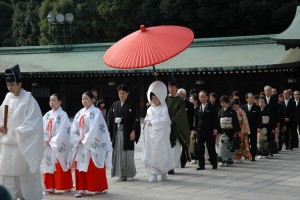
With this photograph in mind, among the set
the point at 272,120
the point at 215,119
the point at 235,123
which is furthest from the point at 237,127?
the point at 272,120

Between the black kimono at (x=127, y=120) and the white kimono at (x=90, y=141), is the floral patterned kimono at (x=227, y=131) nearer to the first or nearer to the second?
the black kimono at (x=127, y=120)

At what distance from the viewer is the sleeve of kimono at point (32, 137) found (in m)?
7.66

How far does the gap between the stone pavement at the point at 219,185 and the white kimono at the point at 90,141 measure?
0.53 meters

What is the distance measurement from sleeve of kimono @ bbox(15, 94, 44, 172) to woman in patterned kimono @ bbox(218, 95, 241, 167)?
5520 millimetres

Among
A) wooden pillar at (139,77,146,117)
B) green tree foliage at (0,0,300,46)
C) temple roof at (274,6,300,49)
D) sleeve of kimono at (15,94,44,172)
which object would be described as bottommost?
sleeve of kimono at (15,94,44,172)

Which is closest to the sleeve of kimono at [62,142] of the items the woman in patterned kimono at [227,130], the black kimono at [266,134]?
the woman in patterned kimono at [227,130]

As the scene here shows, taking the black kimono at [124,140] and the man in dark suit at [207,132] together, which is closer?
the black kimono at [124,140]

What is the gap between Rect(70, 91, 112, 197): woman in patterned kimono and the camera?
30.4ft

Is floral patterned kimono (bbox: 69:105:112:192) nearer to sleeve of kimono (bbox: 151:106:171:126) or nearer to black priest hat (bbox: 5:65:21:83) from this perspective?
sleeve of kimono (bbox: 151:106:171:126)

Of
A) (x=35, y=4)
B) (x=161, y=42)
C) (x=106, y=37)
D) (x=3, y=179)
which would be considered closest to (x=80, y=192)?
(x=3, y=179)

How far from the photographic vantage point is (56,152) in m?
9.38

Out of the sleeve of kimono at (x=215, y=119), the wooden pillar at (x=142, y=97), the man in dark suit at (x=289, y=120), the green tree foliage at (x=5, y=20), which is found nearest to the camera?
the sleeve of kimono at (x=215, y=119)

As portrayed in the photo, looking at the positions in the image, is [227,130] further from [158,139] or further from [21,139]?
[21,139]

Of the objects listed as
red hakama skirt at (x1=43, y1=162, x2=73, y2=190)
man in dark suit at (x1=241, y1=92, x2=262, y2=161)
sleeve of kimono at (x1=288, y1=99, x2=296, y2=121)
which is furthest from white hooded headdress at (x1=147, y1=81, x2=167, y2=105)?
sleeve of kimono at (x1=288, y1=99, x2=296, y2=121)
